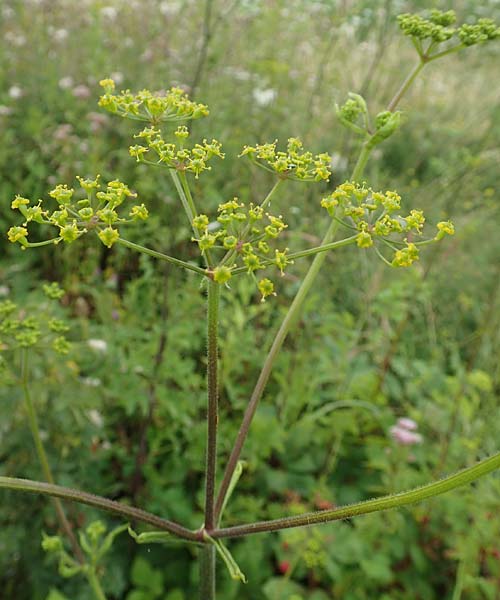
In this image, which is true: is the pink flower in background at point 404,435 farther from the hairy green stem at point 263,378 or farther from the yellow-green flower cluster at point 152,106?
the yellow-green flower cluster at point 152,106

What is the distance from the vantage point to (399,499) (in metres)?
1.13

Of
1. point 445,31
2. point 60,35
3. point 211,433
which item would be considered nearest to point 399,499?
point 211,433

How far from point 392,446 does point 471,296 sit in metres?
2.70

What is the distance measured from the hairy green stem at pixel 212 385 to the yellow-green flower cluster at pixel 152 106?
17.9 inches

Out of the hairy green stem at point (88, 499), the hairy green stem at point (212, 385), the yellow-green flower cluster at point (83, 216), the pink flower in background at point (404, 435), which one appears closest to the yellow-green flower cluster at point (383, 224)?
the hairy green stem at point (212, 385)

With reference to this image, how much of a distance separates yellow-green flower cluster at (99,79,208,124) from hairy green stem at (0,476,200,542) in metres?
0.82

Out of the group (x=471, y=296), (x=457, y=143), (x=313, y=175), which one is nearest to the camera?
(x=313, y=175)

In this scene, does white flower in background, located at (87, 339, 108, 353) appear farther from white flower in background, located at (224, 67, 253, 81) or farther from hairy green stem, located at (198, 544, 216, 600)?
white flower in background, located at (224, 67, 253, 81)

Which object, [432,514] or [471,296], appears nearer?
[432,514]

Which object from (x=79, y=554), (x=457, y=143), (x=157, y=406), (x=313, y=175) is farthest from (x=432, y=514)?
(x=457, y=143)

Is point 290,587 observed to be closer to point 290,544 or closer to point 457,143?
point 290,544

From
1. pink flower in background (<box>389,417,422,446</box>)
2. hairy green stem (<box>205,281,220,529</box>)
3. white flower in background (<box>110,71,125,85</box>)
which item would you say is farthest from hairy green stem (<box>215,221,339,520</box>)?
white flower in background (<box>110,71,125,85</box>)

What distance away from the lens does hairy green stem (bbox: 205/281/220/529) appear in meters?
1.22

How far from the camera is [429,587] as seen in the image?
2936mm
